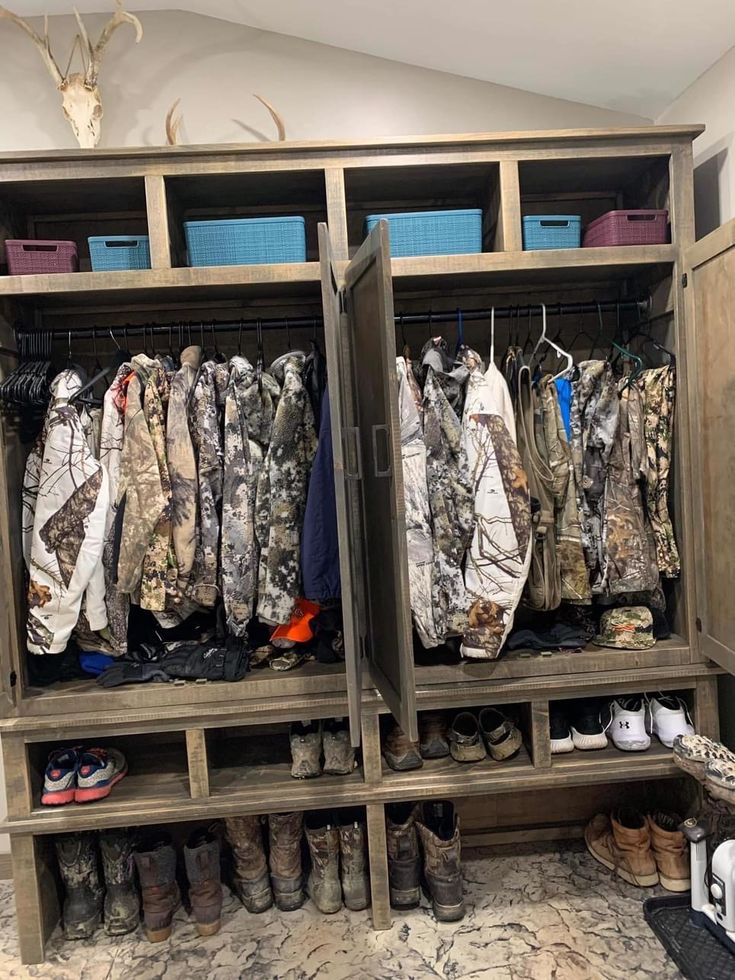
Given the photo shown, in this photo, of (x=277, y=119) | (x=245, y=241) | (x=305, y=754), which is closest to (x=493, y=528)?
(x=305, y=754)

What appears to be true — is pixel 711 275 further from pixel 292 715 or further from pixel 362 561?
pixel 292 715

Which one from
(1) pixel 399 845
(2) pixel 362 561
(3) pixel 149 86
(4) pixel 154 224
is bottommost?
(1) pixel 399 845

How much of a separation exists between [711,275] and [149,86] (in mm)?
1904

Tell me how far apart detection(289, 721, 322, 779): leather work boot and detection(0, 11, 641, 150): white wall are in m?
1.98

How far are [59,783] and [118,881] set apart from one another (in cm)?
37

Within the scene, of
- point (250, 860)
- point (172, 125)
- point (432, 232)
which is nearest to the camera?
point (432, 232)

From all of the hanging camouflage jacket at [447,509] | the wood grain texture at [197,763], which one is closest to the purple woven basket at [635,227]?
the hanging camouflage jacket at [447,509]

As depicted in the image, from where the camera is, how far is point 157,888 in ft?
6.89

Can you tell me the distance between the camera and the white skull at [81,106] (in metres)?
2.12

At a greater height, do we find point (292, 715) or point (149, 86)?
point (149, 86)

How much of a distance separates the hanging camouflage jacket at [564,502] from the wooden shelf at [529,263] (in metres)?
0.34

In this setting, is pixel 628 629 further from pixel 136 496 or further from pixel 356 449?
pixel 136 496

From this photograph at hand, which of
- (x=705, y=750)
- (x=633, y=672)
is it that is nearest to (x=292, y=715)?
(x=633, y=672)

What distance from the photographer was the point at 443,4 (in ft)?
6.56
